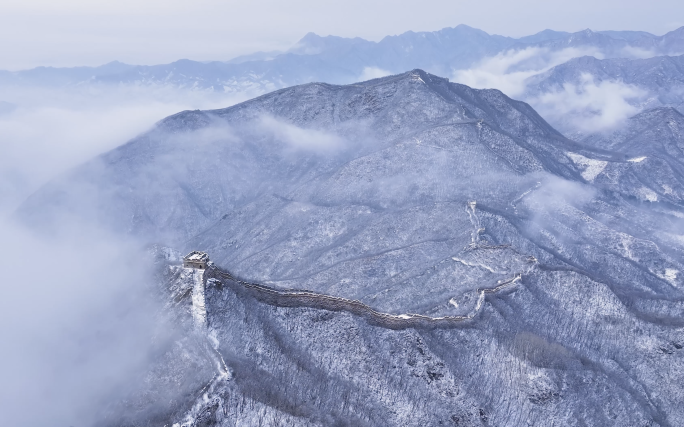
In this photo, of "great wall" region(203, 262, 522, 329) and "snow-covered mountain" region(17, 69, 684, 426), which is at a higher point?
"great wall" region(203, 262, 522, 329)

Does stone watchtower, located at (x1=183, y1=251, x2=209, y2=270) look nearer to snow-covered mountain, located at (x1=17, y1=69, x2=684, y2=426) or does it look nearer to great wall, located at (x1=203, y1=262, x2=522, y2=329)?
great wall, located at (x1=203, y1=262, x2=522, y2=329)

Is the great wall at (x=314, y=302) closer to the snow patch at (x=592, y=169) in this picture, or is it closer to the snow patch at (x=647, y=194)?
the snow patch at (x=592, y=169)

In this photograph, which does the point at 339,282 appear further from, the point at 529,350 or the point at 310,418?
the point at 310,418

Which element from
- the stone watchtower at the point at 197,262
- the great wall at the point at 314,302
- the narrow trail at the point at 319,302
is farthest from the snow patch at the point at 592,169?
the stone watchtower at the point at 197,262

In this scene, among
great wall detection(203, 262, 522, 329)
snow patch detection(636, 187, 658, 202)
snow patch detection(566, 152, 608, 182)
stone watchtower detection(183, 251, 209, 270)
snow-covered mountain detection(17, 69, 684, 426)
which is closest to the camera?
snow-covered mountain detection(17, 69, 684, 426)

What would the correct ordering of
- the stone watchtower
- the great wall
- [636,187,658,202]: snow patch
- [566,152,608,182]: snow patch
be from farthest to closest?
[566,152,608,182]: snow patch < [636,187,658,202]: snow patch < the great wall < the stone watchtower

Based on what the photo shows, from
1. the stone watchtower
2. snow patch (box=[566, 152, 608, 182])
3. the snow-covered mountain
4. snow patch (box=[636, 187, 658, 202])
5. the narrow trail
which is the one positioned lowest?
snow patch (box=[636, 187, 658, 202])

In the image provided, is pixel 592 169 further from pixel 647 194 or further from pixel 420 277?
pixel 420 277

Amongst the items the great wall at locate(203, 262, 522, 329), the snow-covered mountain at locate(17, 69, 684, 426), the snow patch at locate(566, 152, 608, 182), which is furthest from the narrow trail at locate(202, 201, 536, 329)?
the snow patch at locate(566, 152, 608, 182)

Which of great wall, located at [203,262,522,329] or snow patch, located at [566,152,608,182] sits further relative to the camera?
snow patch, located at [566,152,608,182]
